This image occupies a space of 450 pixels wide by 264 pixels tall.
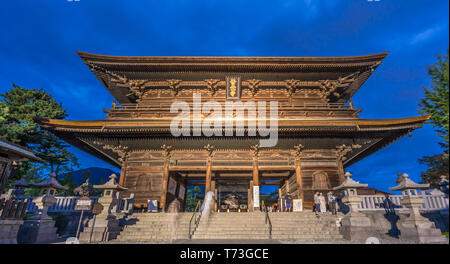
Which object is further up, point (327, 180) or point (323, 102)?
point (323, 102)

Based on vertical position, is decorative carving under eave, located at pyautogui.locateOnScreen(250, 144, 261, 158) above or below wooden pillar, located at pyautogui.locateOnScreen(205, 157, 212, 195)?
above

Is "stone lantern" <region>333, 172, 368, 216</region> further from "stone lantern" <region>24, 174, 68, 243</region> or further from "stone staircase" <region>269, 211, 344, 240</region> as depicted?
"stone lantern" <region>24, 174, 68, 243</region>

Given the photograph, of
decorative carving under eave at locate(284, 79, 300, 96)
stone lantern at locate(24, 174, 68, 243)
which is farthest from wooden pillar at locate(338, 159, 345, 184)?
stone lantern at locate(24, 174, 68, 243)

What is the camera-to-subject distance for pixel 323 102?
15617mm

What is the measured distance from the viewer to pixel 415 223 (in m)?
7.55

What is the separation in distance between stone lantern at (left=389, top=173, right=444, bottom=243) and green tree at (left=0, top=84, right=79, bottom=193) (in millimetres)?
22520

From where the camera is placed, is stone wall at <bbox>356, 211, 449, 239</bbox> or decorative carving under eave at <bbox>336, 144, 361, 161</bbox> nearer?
stone wall at <bbox>356, 211, 449, 239</bbox>

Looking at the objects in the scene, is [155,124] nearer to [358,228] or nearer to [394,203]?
[358,228]

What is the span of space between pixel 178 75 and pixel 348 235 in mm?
14899

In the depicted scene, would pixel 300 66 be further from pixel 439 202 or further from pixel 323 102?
pixel 439 202

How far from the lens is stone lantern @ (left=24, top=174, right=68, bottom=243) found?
8359mm

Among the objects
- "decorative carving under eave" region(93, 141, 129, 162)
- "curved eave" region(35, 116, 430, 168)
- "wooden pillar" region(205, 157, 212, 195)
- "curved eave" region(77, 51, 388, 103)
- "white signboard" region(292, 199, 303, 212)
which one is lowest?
"white signboard" region(292, 199, 303, 212)

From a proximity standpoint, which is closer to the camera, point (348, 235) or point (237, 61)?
point (348, 235)
